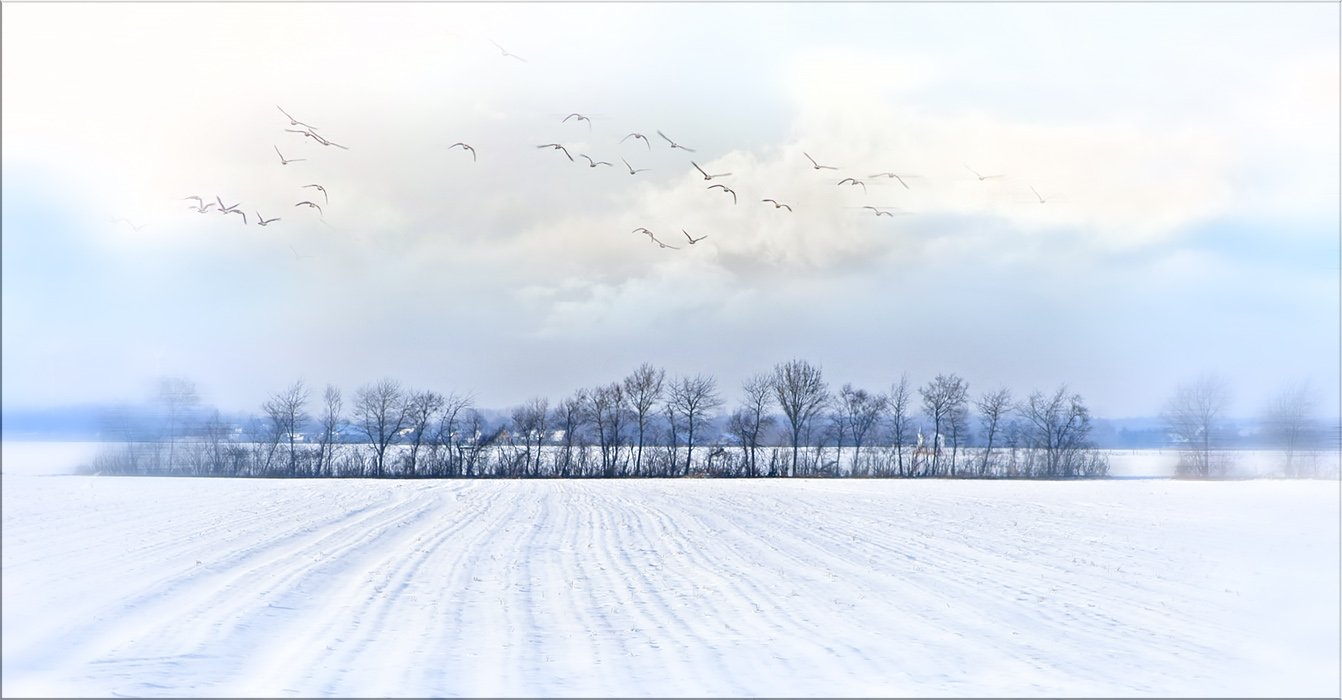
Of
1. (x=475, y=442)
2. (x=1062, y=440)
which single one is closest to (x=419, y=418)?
(x=475, y=442)

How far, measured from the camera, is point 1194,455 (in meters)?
51.8

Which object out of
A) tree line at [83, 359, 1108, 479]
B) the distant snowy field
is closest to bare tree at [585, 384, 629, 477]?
tree line at [83, 359, 1108, 479]

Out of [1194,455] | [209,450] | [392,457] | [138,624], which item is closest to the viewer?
[138,624]

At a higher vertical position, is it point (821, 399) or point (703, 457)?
point (821, 399)

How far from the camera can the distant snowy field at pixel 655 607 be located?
812cm

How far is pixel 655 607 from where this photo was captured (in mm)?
11664

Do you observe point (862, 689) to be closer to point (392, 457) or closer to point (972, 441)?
point (392, 457)

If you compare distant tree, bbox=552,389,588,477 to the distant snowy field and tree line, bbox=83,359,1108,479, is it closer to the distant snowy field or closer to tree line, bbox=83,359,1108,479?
tree line, bbox=83,359,1108,479

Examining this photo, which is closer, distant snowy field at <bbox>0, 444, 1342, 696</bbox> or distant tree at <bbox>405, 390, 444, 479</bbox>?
distant snowy field at <bbox>0, 444, 1342, 696</bbox>

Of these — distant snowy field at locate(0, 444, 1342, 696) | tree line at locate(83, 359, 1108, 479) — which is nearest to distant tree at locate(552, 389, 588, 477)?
tree line at locate(83, 359, 1108, 479)

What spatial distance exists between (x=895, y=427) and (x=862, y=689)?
3125 inches

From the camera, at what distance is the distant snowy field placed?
26.7 feet

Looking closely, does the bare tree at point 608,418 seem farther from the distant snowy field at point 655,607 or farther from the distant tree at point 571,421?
the distant snowy field at point 655,607

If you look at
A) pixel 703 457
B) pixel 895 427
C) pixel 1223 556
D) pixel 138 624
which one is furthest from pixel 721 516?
pixel 895 427
